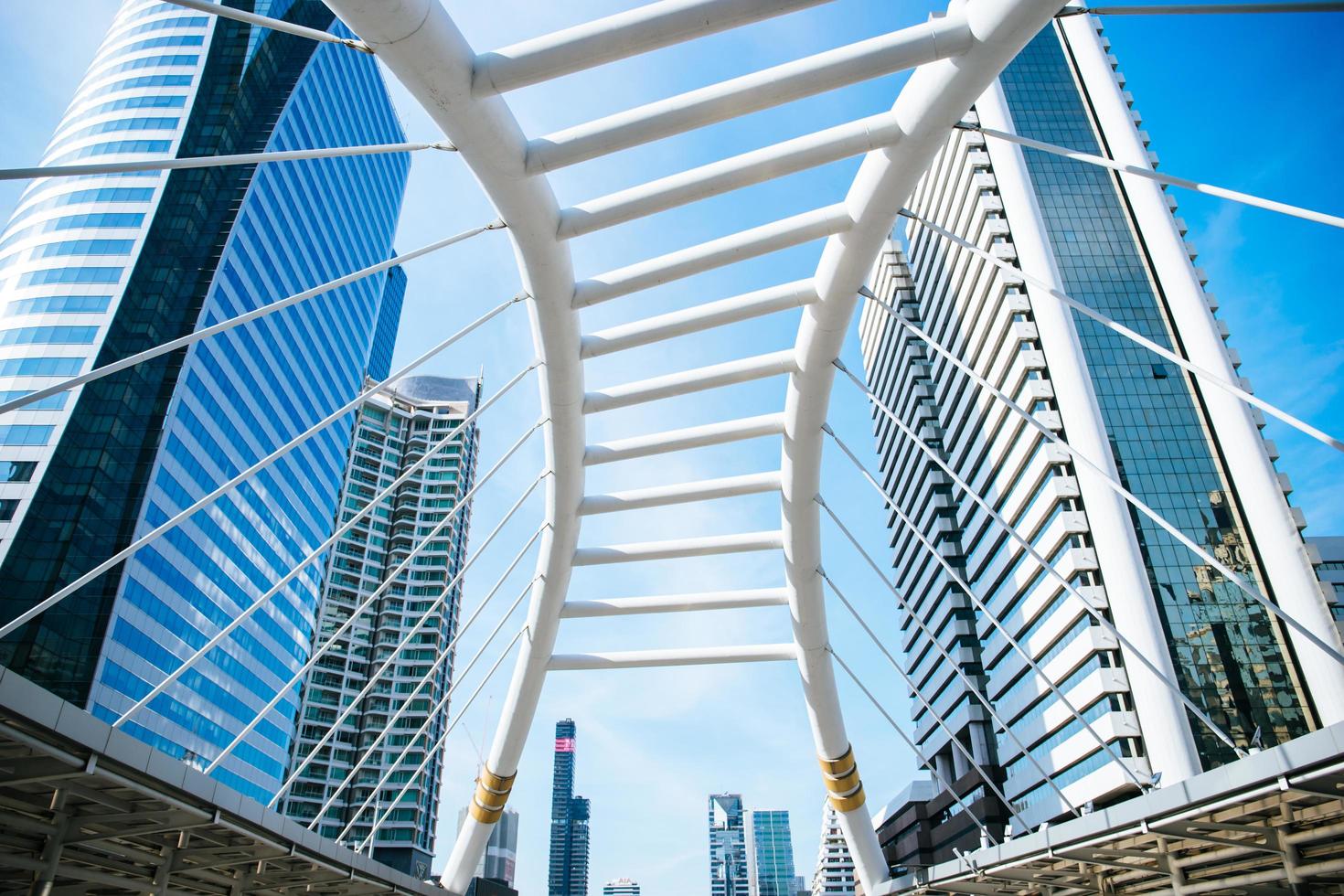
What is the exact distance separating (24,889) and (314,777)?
80.5 meters

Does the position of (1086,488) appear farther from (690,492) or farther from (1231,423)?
(690,492)

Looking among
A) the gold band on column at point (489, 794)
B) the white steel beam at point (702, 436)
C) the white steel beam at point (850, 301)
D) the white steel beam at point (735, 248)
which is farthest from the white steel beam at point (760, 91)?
the gold band on column at point (489, 794)

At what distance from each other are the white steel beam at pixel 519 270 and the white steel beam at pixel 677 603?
60 cm

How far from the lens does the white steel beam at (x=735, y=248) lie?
12.6 metres

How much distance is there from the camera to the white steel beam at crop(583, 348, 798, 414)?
1541 centimetres

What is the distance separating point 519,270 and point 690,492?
242 inches

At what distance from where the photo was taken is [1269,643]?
53125 mm

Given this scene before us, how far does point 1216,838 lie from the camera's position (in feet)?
39.6

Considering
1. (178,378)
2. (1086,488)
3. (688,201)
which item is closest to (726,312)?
(688,201)

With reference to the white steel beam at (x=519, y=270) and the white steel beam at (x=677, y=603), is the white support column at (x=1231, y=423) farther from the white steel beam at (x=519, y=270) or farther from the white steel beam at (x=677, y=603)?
the white steel beam at (x=519, y=270)

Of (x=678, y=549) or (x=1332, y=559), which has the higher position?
(x=1332, y=559)

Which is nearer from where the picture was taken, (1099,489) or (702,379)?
(702,379)

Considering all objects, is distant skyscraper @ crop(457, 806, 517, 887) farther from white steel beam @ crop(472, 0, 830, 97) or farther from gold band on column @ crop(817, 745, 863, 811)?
white steel beam @ crop(472, 0, 830, 97)

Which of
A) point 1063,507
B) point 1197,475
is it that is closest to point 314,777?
point 1063,507
